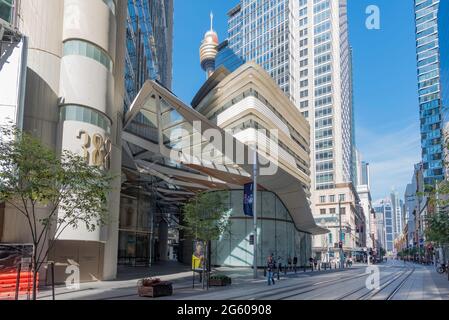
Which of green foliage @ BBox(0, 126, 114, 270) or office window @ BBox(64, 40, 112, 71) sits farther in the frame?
office window @ BBox(64, 40, 112, 71)

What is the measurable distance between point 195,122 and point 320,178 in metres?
103

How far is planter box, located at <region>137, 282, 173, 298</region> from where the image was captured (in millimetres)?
19703

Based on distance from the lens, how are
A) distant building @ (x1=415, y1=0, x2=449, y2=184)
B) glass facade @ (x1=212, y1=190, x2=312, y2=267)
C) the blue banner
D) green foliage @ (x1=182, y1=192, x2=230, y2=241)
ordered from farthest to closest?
distant building @ (x1=415, y1=0, x2=449, y2=184) < glass facade @ (x1=212, y1=190, x2=312, y2=267) < the blue banner < green foliage @ (x1=182, y1=192, x2=230, y2=241)

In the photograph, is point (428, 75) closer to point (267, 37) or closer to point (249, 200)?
point (267, 37)

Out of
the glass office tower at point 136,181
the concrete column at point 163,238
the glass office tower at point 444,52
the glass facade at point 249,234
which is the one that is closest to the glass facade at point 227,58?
the glass office tower at point 444,52

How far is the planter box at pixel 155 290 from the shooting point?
64.6ft

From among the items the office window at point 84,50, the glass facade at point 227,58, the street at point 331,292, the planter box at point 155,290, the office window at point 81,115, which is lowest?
the street at point 331,292

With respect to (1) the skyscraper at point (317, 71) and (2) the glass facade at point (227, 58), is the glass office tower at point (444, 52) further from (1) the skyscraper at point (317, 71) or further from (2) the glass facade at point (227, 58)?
(2) the glass facade at point (227, 58)

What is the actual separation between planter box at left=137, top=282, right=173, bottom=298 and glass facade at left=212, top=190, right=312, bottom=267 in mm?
28350

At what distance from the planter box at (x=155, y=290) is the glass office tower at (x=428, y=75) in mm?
112899

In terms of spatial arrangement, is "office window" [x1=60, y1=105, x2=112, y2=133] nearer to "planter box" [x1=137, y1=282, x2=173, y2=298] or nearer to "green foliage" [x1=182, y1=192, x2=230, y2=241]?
"green foliage" [x1=182, y1=192, x2=230, y2=241]

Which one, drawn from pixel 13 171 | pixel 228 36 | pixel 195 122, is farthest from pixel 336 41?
pixel 13 171

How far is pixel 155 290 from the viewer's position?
19859 mm

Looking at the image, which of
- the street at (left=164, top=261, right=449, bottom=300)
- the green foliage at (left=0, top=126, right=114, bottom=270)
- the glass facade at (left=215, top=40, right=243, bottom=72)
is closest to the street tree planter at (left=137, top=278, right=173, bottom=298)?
the street at (left=164, top=261, right=449, bottom=300)
